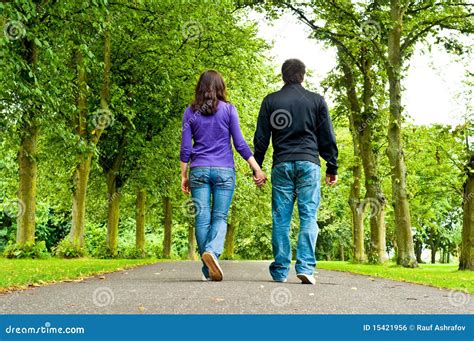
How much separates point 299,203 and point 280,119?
3.35ft

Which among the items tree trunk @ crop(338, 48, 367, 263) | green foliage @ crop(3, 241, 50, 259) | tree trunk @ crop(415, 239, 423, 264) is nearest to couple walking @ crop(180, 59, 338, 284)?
green foliage @ crop(3, 241, 50, 259)

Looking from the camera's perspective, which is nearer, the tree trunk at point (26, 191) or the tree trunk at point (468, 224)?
the tree trunk at point (26, 191)

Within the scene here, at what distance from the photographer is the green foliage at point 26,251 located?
59.4 feet

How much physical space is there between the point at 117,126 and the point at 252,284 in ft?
49.0

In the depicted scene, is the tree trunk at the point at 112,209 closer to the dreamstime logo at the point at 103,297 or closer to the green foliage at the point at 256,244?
the dreamstime logo at the point at 103,297

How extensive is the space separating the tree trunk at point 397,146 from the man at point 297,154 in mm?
10739

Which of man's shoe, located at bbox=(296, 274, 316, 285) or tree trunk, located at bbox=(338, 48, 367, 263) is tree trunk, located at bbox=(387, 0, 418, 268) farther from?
man's shoe, located at bbox=(296, 274, 316, 285)

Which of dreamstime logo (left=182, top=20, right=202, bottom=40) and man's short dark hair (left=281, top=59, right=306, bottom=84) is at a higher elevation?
dreamstime logo (left=182, top=20, right=202, bottom=40)

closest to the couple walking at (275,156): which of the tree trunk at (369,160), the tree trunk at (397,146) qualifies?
the tree trunk at (397,146)

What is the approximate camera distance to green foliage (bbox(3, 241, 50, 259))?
18.1m

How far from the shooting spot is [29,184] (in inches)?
729

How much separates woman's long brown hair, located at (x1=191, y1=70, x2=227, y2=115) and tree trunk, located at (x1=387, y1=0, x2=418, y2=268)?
36.7 ft
